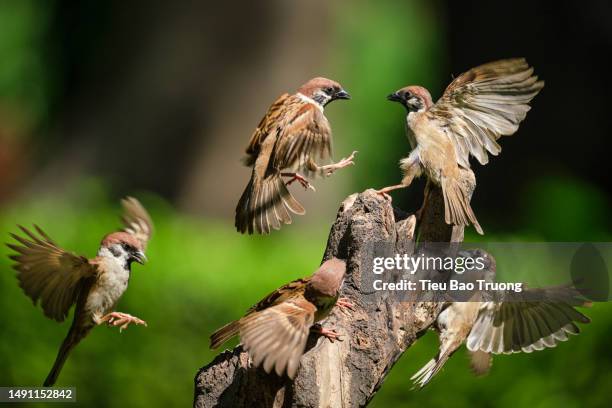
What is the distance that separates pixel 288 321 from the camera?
2469 mm

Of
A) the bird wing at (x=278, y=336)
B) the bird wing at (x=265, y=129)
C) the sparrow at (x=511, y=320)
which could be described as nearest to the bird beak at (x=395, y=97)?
the bird wing at (x=265, y=129)

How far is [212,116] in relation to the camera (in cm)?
673

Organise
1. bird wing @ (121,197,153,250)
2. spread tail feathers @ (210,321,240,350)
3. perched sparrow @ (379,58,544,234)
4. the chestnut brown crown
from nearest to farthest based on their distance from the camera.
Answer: spread tail feathers @ (210,321,240,350) < perched sparrow @ (379,58,544,234) < the chestnut brown crown < bird wing @ (121,197,153,250)

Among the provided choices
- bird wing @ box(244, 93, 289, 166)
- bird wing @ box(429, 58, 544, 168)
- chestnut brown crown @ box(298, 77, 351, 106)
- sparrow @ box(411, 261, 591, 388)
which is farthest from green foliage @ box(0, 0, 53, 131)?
bird wing @ box(429, 58, 544, 168)

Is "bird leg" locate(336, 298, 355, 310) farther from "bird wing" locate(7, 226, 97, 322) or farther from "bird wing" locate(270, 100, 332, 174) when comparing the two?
"bird wing" locate(7, 226, 97, 322)

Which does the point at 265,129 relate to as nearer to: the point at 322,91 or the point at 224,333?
the point at 322,91

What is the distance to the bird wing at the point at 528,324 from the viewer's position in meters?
3.07

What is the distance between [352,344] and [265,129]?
0.79m

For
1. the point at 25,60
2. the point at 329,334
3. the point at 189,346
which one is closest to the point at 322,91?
the point at 329,334

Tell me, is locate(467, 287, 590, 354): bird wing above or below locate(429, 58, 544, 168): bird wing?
below

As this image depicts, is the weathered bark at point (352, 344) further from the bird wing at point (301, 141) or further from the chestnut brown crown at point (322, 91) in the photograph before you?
the chestnut brown crown at point (322, 91)

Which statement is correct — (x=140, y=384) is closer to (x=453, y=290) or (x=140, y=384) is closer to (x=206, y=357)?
Result: (x=206, y=357)

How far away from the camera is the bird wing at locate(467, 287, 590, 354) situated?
3.07 m

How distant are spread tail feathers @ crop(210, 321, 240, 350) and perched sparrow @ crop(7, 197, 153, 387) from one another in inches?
12.5
